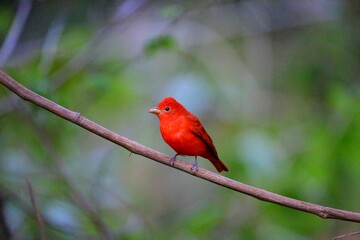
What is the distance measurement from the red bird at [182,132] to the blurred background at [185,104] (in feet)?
2.16

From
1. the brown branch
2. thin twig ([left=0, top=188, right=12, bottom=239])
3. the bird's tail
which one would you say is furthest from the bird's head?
the brown branch

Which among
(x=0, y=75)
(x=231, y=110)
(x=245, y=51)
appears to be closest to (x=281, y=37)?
(x=245, y=51)

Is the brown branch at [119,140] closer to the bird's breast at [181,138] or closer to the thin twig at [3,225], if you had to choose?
the bird's breast at [181,138]

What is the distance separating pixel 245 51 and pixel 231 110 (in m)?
0.64

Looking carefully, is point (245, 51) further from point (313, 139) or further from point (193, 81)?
Answer: point (313, 139)

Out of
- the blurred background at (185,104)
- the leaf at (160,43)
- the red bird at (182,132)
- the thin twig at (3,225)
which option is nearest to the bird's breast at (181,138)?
the red bird at (182,132)

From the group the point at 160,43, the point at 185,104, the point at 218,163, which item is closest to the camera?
the point at 218,163

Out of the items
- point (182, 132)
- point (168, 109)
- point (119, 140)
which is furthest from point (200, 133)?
point (119, 140)

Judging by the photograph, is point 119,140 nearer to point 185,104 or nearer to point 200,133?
point 200,133

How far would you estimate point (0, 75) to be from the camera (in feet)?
8.59

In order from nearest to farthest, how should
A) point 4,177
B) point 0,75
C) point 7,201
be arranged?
point 0,75, point 7,201, point 4,177

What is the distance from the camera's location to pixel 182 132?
12.4 feet

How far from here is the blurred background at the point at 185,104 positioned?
459 centimetres

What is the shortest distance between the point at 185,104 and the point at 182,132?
142 centimetres
